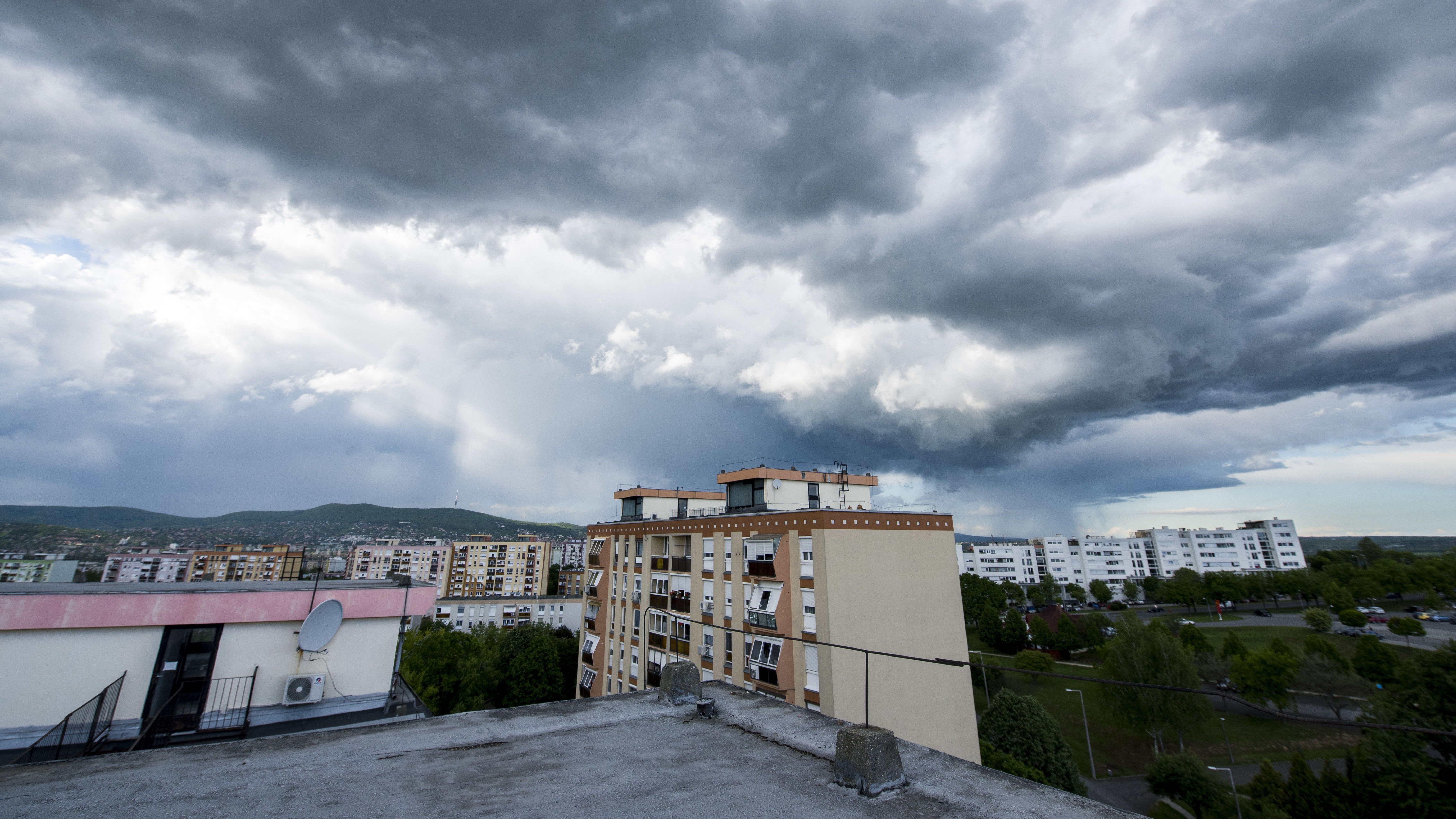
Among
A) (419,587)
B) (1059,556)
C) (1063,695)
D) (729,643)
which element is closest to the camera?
(419,587)

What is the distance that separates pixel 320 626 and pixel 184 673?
107 inches

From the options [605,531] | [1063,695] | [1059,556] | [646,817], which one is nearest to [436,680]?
[605,531]

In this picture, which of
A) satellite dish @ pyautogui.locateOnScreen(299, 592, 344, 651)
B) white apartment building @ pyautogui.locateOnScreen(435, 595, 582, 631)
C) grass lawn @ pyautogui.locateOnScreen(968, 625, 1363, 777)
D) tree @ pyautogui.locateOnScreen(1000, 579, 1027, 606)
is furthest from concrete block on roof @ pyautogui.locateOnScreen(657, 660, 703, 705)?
tree @ pyautogui.locateOnScreen(1000, 579, 1027, 606)

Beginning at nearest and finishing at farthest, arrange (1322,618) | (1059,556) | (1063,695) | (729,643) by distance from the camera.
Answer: (729,643) → (1063,695) → (1322,618) → (1059,556)

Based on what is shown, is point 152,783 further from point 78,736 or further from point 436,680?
point 436,680

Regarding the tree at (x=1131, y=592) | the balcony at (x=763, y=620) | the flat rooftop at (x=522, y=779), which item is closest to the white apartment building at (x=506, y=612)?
the balcony at (x=763, y=620)

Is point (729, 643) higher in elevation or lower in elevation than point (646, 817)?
lower

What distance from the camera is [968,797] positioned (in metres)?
6.58

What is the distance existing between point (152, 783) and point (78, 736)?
8.66m

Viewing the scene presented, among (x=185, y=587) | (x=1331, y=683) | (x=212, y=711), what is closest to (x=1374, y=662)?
(x=1331, y=683)

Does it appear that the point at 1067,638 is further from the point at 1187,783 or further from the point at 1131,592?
the point at 1131,592

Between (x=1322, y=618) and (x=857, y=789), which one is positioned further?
(x=1322, y=618)

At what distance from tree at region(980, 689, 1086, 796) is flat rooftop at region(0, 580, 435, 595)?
36.3m

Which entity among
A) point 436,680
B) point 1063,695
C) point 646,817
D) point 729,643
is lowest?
point 1063,695
